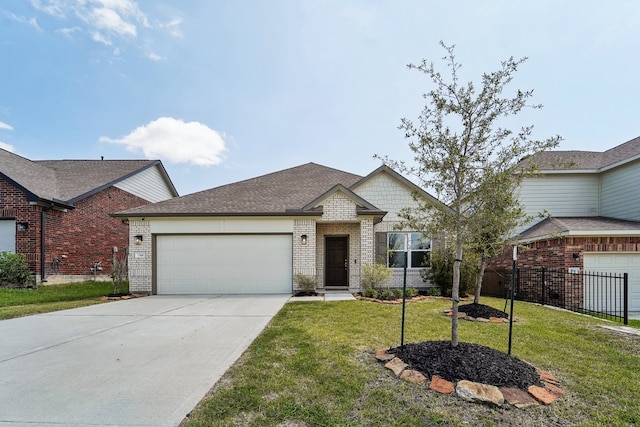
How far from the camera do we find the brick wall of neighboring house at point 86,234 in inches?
518

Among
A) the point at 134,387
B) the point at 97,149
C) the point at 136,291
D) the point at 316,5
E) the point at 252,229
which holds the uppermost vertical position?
the point at 316,5

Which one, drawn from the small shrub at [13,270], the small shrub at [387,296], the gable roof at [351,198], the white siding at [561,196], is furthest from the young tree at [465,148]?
the small shrub at [13,270]

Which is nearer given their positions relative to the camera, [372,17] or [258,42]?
[372,17]

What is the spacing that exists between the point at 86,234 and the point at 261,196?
844 cm

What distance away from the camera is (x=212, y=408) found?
3.00 metres

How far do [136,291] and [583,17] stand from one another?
1601 cm

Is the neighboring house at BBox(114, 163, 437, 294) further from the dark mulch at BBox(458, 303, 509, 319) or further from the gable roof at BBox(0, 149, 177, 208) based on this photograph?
the gable roof at BBox(0, 149, 177, 208)

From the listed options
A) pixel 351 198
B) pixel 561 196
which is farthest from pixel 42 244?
pixel 561 196

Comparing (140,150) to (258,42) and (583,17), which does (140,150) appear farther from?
(583,17)

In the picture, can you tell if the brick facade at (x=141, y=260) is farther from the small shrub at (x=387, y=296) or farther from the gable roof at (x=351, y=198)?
the small shrub at (x=387, y=296)

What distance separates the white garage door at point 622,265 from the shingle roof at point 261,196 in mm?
8736

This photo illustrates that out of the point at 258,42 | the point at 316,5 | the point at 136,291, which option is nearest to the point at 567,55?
the point at 316,5

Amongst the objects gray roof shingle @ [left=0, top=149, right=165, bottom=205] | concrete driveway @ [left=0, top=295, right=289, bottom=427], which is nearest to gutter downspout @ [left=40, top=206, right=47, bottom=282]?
gray roof shingle @ [left=0, top=149, right=165, bottom=205]

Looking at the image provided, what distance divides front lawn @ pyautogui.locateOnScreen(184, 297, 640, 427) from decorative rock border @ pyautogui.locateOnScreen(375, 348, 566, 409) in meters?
0.08
